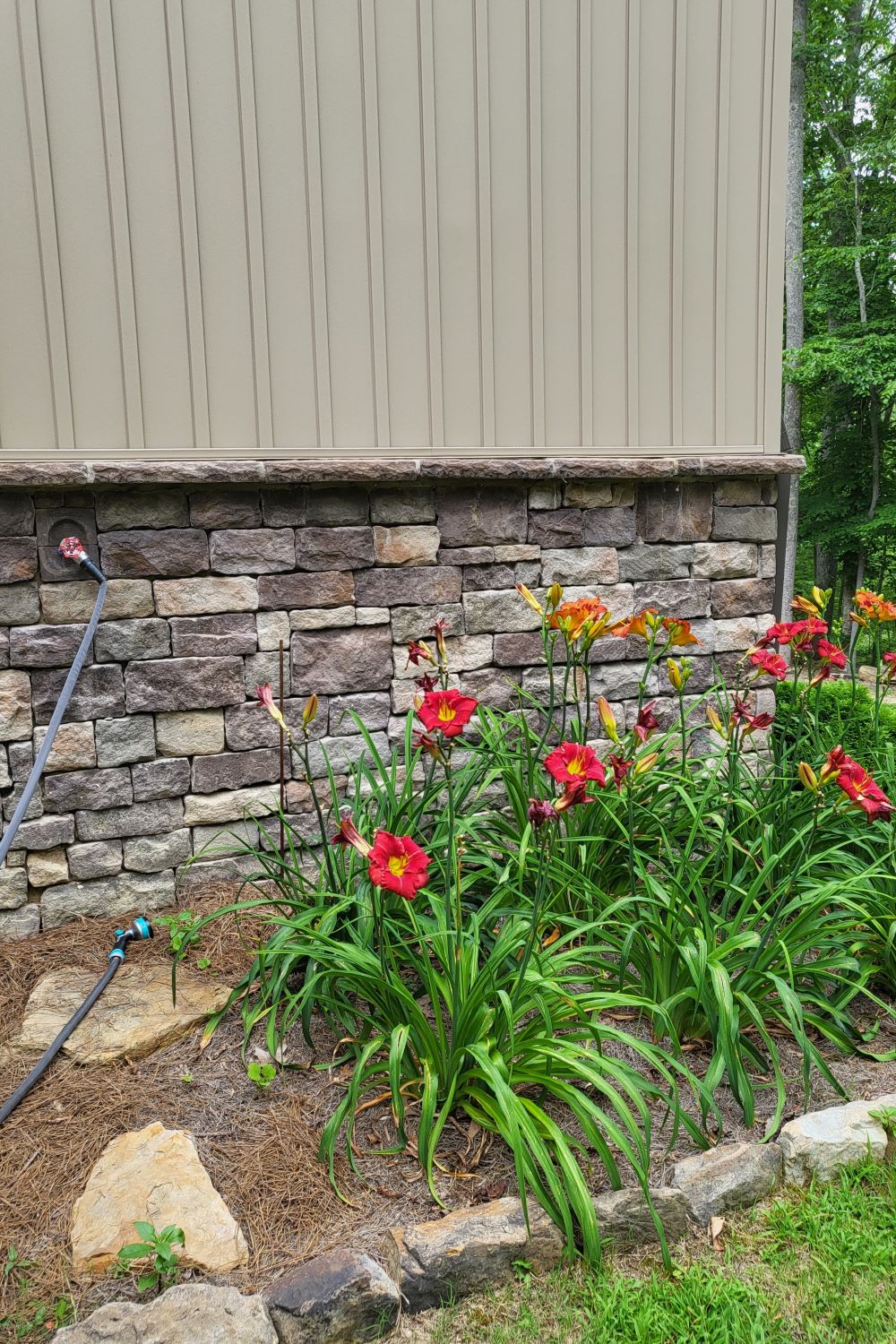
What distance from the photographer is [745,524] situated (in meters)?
3.38

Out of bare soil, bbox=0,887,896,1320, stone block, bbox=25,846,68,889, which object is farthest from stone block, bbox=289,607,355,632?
bare soil, bbox=0,887,896,1320

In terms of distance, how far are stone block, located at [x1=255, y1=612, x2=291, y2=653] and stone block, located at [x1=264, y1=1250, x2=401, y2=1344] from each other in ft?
5.41

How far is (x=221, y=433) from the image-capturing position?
265 cm

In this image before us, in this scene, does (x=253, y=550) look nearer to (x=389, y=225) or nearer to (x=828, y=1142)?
(x=389, y=225)

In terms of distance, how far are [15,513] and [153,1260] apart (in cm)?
180

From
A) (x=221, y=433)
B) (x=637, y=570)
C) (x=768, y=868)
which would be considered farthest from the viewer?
(x=637, y=570)

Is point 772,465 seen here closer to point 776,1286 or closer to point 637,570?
point 637,570

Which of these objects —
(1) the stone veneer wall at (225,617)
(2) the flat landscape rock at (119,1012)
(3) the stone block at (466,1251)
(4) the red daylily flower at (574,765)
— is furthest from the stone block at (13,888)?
(4) the red daylily flower at (574,765)

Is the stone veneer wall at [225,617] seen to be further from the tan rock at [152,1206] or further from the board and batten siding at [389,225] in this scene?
the tan rock at [152,1206]

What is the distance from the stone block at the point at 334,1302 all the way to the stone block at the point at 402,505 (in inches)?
77.2

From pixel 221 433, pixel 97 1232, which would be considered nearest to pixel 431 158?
pixel 221 433

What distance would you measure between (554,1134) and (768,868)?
0.87 m

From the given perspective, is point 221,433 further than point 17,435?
Yes

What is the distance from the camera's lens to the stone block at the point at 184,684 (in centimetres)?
257
